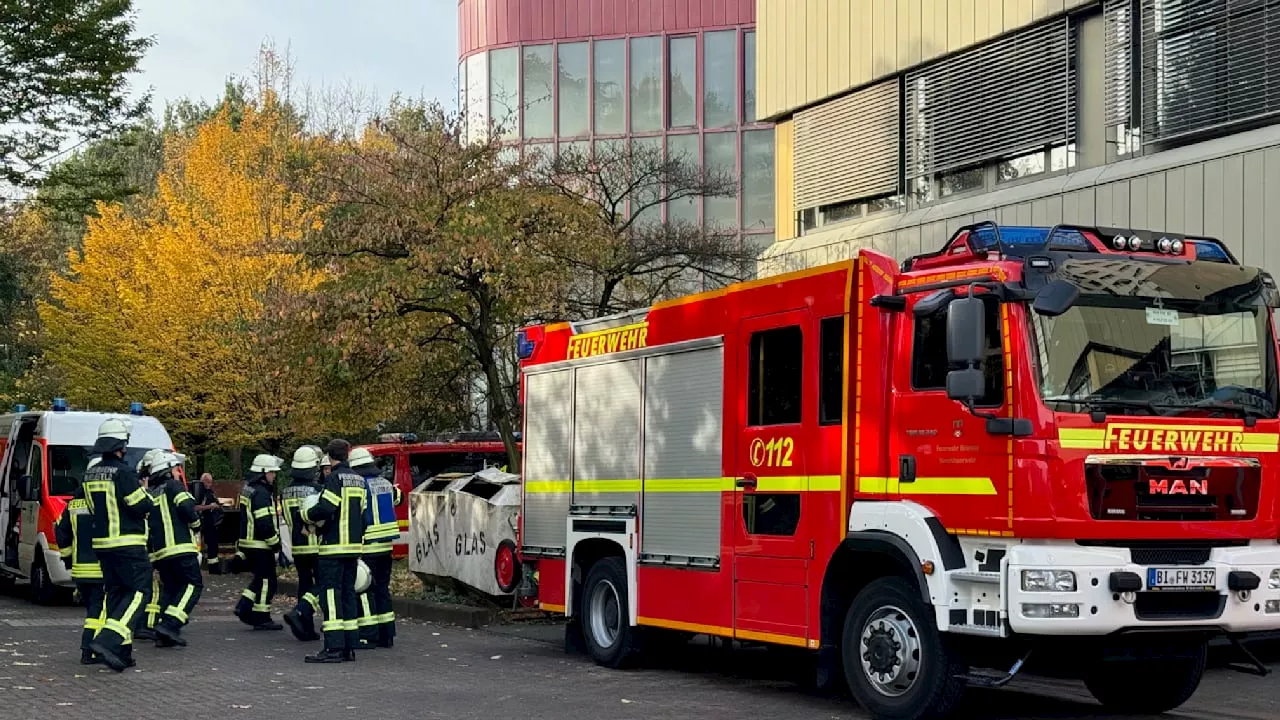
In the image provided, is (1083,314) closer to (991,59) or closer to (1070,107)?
(1070,107)

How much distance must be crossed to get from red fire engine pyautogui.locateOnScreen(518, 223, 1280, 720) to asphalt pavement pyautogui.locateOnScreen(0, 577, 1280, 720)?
608mm

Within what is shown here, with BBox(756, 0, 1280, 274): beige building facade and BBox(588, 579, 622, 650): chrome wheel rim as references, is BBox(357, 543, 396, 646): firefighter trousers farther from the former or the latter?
BBox(756, 0, 1280, 274): beige building facade

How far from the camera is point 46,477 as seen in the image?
20.4m

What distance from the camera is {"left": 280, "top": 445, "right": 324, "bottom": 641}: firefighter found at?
15.7 metres

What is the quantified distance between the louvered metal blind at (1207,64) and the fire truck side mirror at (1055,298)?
6.21 metres

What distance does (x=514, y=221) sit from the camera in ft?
66.8

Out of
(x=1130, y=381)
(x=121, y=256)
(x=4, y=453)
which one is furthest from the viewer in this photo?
(x=121, y=256)

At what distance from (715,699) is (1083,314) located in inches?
149

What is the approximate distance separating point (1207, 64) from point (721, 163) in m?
22.6

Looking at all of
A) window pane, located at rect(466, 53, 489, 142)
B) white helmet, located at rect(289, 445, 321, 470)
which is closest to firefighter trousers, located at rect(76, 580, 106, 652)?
white helmet, located at rect(289, 445, 321, 470)

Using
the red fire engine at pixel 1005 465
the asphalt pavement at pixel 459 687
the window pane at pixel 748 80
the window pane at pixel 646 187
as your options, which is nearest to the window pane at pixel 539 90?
the window pane at pixel 646 187

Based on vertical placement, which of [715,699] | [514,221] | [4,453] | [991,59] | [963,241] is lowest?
[715,699]

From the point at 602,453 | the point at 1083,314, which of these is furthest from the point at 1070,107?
the point at 1083,314

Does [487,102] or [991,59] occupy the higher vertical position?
[487,102]
